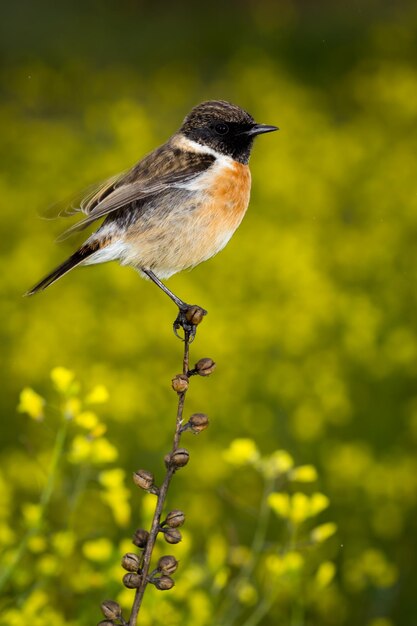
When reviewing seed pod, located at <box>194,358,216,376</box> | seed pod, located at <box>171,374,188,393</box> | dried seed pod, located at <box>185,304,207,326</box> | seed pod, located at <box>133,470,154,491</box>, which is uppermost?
dried seed pod, located at <box>185,304,207,326</box>

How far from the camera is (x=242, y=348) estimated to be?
693 cm

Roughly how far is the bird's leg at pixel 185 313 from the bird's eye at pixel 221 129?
1.45ft

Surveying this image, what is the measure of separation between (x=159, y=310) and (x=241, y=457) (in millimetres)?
3696

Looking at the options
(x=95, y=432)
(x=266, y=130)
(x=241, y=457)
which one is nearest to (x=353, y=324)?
(x=241, y=457)

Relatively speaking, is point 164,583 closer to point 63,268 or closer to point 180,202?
point 63,268

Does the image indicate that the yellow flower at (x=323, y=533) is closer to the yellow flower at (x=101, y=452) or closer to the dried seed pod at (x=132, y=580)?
the yellow flower at (x=101, y=452)

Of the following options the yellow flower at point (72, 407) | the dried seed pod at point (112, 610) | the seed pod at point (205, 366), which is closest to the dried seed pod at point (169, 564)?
the dried seed pod at point (112, 610)

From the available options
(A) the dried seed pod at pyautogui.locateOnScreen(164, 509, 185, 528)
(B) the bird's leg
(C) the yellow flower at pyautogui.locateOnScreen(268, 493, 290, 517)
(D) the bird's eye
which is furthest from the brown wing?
(C) the yellow flower at pyautogui.locateOnScreen(268, 493, 290, 517)

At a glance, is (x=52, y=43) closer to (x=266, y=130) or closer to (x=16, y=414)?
(x=16, y=414)

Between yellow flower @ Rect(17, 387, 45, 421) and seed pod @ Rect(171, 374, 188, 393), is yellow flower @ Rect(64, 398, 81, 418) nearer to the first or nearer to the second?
yellow flower @ Rect(17, 387, 45, 421)

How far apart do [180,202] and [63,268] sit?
0.48m

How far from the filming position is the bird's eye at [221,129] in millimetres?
2812

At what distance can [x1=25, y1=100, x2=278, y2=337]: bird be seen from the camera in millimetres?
2818

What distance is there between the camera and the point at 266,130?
2562 millimetres
